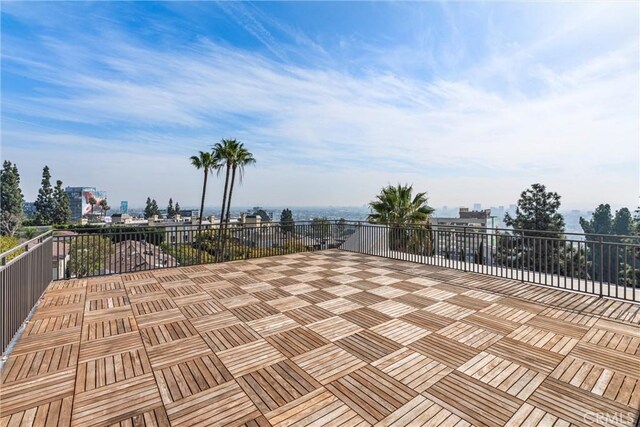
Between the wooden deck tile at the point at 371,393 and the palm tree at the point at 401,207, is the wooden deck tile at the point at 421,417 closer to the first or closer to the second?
the wooden deck tile at the point at 371,393

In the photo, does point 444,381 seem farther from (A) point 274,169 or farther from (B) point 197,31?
(A) point 274,169

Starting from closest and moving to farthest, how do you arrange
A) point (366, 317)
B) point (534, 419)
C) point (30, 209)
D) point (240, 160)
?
point (534, 419), point (366, 317), point (240, 160), point (30, 209)

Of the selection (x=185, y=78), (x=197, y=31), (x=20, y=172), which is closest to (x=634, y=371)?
(x=197, y=31)

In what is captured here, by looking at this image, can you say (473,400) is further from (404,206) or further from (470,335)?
(404,206)

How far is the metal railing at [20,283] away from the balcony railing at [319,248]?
0.03 feet

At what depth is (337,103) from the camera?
10.1m

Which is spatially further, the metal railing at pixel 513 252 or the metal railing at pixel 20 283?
the metal railing at pixel 513 252

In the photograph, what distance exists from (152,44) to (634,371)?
37.8 feet

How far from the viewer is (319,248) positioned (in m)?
8.47

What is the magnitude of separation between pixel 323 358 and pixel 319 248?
607 centimetres

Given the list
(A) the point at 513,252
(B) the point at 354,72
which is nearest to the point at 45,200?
(B) the point at 354,72

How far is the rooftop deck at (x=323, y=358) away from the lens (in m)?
1.74

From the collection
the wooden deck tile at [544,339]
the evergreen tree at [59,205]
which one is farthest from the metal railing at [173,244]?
the evergreen tree at [59,205]

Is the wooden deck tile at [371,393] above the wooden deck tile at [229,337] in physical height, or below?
above
